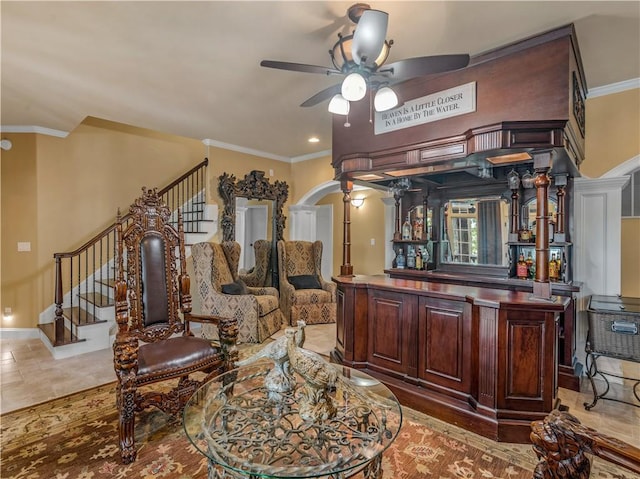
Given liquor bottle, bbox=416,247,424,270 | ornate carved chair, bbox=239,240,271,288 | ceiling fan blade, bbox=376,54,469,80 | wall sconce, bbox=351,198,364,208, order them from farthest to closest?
wall sconce, bbox=351,198,364,208, ornate carved chair, bbox=239,240,271,288, liquor bottle, bbox=416,247,424,270, ceiling fan blade, bbox=376,54,469,80

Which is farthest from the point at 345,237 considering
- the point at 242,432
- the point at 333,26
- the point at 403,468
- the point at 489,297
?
the point at 242,432

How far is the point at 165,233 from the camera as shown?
8.74 ft

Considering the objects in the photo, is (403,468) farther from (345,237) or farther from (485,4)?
(485,4)

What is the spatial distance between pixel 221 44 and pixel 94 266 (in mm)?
3884

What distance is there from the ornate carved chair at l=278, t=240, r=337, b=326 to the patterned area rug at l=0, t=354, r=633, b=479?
2.76 meters

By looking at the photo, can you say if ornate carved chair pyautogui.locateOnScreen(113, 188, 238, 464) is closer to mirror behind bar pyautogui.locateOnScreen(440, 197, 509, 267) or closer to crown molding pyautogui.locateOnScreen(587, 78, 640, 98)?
mirror behind bar pyautogui.locateOnScreen(440, 197, 509, 267)

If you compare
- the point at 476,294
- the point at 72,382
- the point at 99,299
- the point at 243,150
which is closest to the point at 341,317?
the point at 476,294

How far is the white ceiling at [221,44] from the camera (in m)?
2.16

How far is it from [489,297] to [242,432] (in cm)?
184

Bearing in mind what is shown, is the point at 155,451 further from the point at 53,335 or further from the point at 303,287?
the point at 303,287

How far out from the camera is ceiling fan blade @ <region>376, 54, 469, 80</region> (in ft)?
6.12

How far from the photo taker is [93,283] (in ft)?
16.4

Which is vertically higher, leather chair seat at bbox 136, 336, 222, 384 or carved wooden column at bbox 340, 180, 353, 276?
carved wooden column at bbox 340, 180, 353, 276

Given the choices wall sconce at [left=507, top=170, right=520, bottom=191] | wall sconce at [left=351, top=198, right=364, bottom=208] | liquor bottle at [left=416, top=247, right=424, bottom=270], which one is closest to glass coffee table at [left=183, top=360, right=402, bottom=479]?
liquor bottle at [left=416, top=247, right=424, bottom=270]
